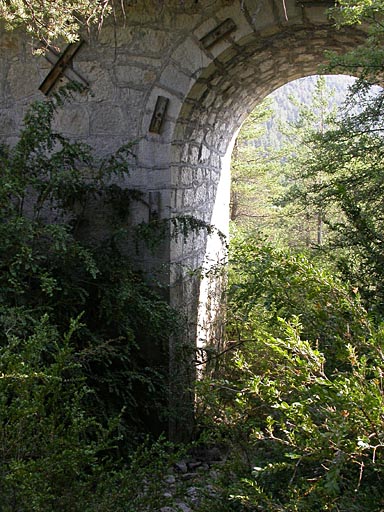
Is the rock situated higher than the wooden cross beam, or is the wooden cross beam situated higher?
the wooden cross beam

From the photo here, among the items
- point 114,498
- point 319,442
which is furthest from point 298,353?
point 114,498

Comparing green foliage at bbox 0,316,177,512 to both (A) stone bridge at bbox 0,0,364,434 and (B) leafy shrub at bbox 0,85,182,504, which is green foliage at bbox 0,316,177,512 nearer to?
(B) leafy shrub at bbox 0,85,182,504

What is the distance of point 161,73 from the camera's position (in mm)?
3412

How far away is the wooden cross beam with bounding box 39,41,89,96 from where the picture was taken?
3.46 m

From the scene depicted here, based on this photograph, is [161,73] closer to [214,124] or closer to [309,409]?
[214,124]

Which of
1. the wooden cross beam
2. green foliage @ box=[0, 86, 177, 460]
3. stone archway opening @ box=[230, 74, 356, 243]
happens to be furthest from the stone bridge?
stone archway opening @ box=[230, 74, 356, 243]

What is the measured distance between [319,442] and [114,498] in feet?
2.19

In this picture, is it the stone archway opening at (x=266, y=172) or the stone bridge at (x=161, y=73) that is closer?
the stone bridge at (x=161, y=73)

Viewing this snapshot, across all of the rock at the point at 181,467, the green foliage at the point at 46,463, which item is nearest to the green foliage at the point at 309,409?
the green foliage at the point at 46,463

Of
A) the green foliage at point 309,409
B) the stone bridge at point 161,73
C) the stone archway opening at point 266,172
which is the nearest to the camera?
the green foliage at point 309,409

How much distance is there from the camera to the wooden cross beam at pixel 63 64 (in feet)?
11.3

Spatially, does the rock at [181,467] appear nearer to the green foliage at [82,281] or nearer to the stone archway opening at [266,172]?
the green foliage at [82,281]

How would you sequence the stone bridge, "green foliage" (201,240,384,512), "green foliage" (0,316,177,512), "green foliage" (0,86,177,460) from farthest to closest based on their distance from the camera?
the stone bridge, "green foliage" (0,86,177,460), "green foliage" (0,316,177,512), "green foliage" (201,240,384,512)

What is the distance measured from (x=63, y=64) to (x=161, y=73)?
1.90 ft
